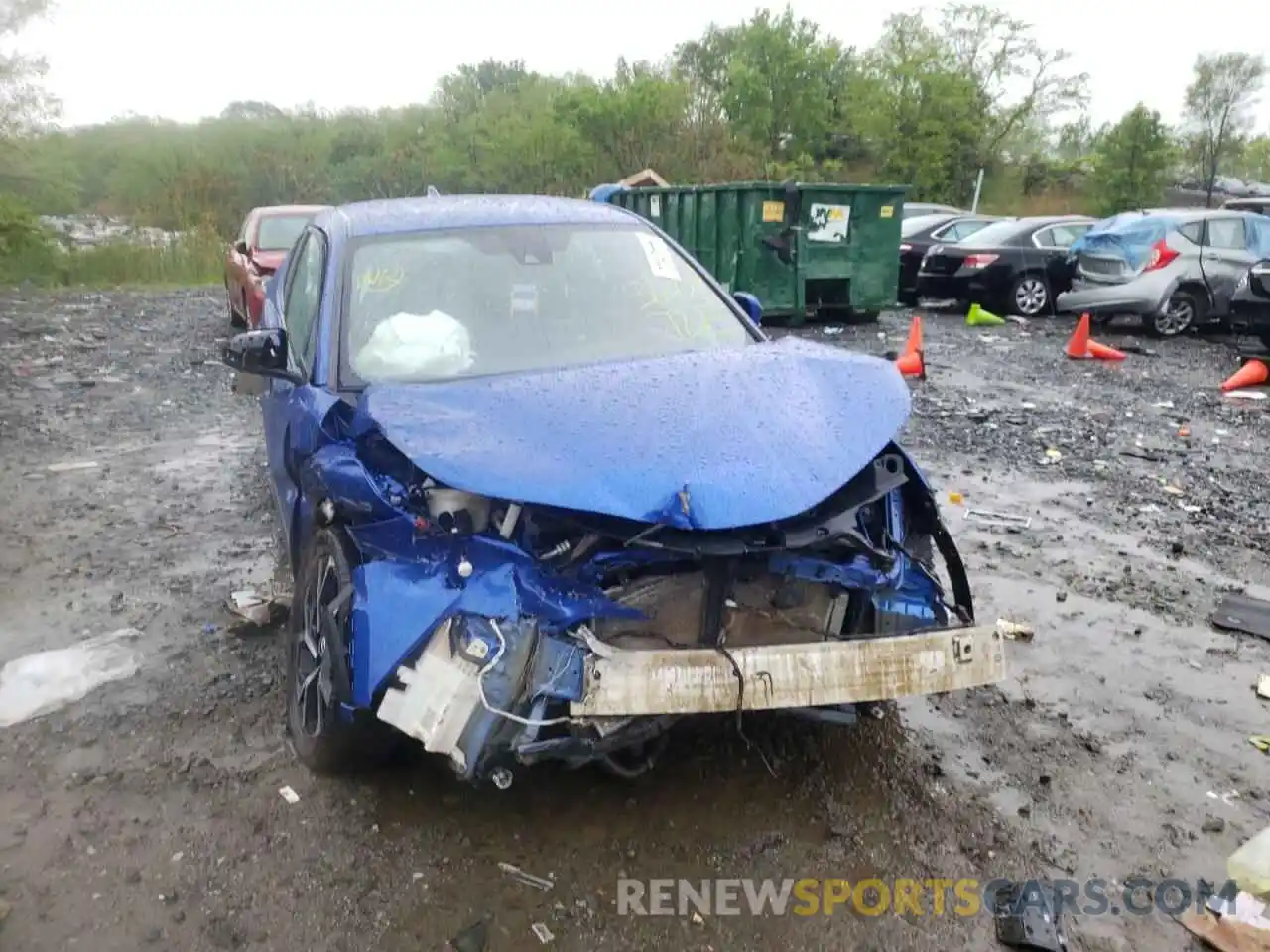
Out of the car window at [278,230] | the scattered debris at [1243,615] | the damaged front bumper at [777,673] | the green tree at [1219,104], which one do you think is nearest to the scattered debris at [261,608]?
the damaged front bumper at [777,673]

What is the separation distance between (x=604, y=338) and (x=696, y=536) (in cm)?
136

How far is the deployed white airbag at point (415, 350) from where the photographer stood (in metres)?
3.44

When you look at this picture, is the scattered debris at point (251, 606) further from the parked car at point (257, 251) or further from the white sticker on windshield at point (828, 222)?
the white sticker on windshield at point (828, 222)

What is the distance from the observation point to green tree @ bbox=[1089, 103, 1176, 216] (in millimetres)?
34906

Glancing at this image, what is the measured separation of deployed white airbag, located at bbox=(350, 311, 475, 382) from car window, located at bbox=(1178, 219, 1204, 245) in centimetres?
1165

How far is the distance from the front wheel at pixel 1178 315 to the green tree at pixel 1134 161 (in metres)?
25.5

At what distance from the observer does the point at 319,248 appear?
4281 mm

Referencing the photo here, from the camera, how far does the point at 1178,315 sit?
12578 mm

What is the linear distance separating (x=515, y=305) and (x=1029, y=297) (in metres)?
12.5

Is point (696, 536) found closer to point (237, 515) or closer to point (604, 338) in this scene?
point (604, 338)

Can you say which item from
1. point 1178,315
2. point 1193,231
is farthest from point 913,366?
point 1193,231

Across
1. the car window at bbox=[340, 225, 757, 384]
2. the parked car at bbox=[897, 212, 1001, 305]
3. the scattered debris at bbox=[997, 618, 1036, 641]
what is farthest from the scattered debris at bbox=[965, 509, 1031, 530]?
the parked car at bbox=[897, 212, 1001, 305]

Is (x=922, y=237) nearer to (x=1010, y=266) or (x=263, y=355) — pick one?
(x=1010, y=266)

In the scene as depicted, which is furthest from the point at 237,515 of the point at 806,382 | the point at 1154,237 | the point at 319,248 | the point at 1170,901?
the point at 1154,237
